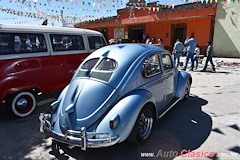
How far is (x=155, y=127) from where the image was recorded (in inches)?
145

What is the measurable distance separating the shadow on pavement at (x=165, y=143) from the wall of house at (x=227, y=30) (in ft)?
39.7

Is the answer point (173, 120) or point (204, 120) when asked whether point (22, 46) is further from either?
point (204, 120)

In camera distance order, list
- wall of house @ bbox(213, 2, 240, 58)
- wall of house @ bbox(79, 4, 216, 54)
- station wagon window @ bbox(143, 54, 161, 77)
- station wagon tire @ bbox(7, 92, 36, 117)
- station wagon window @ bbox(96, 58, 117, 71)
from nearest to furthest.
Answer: station wagon window @ bbox(96, 58, 117, 71) < station wagon window @ bbox(143, 54, 161, 77) < station wagon tire @ bbox(7, 92, 36, 117) < wall of house @ bbox(213, 2, 240, 58) < wall of house @ bbox(79, 4, 216, 54)

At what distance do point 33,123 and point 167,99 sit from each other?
3.13 metres

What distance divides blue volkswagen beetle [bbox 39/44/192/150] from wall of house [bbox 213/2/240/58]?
41.5 feet

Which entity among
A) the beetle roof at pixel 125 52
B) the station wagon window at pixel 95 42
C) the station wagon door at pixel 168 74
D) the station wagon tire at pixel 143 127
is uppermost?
the station wagon window at pixel 95 42

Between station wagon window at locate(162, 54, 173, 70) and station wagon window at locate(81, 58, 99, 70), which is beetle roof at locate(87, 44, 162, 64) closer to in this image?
station wagon window at locate(81, 58, 99, 70)

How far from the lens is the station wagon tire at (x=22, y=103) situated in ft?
13.6

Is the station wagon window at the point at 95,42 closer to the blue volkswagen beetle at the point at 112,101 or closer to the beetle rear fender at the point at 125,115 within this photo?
the blue volkswagen beetle at the point at 112,101

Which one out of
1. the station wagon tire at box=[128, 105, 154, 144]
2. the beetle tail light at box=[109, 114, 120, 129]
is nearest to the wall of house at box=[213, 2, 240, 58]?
the station wagon tire at box=[128, 105, 154, 144]

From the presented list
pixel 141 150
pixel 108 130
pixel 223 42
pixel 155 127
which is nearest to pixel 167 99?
pixel 155 127

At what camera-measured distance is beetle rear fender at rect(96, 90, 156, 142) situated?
2597 millimetres

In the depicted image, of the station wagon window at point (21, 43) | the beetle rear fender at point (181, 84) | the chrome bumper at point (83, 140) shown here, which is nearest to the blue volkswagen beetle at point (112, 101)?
the chrome bumper at point (83, 140)

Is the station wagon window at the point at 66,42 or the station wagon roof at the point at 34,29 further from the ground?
the station wagon roof at the point at 34,29
